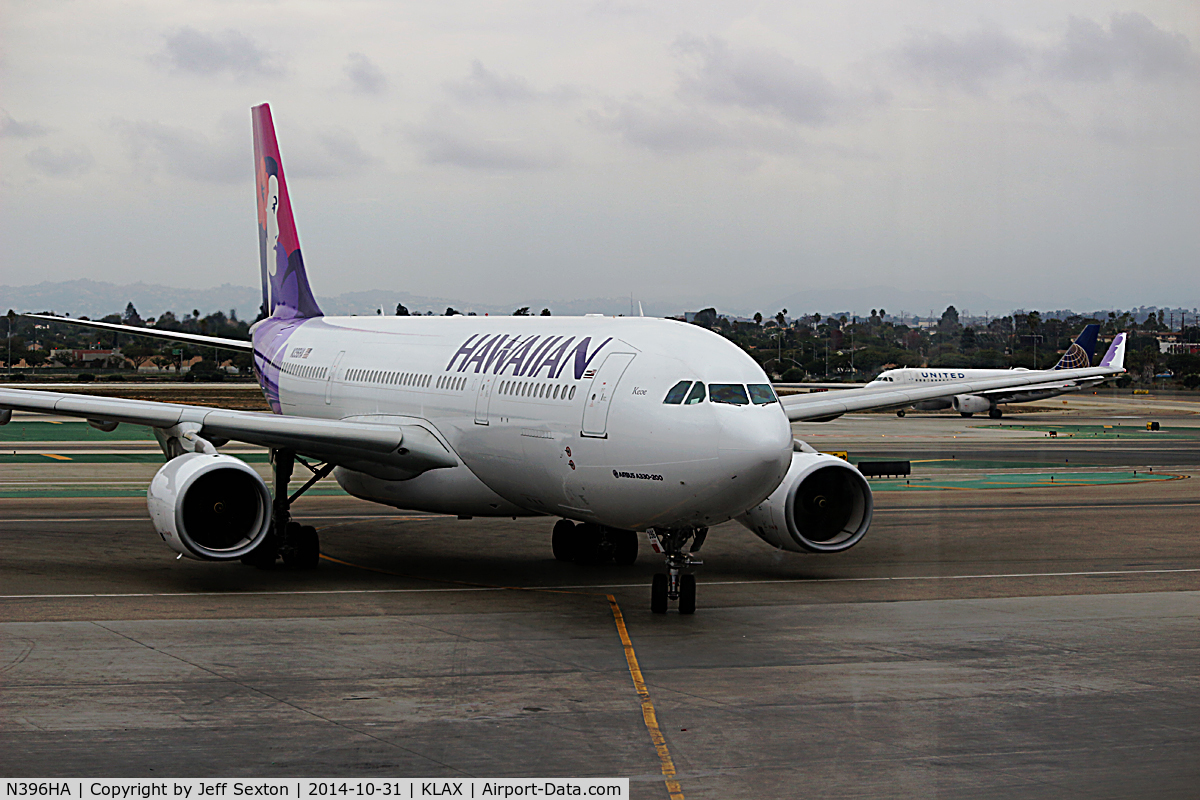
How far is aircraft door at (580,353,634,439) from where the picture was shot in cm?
1680

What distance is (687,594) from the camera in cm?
1748

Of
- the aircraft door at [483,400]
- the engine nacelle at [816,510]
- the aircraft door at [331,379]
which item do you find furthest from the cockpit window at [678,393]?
the aircraft door at [331,379]

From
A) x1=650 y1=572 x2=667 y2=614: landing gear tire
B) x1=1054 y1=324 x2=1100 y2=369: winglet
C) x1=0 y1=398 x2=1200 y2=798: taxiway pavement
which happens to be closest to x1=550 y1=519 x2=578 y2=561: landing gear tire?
x1=0 y1=398 x2=1200 y2=798: taxiway pavement

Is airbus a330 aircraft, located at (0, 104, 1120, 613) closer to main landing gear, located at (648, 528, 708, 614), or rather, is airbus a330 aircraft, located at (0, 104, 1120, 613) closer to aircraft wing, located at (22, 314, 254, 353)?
main landing gear, located at (648, 528, 708, 614)

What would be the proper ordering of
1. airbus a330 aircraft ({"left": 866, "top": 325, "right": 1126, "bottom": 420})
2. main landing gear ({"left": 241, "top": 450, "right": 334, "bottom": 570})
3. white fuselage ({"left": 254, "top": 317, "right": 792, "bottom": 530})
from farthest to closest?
1. airbus a330 aircraft ({"left": 866, "top": 325, "right": 1126, "bottom": 420})
2. main landing gear ({"left": 241, "top": 450, "right": 334, "bottom": 570})
3. white fuselage ({"left": 254, "top": 317, "right": 792, "bottom": 530})

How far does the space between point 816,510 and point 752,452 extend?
5622 mm

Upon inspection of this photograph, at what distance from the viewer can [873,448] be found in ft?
160

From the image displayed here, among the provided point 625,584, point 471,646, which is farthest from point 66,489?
point 471,646

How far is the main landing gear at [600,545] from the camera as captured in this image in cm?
2181

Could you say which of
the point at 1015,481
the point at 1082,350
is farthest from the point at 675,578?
the point at 1082,350

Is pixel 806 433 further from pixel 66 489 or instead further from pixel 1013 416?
pixel 66 489

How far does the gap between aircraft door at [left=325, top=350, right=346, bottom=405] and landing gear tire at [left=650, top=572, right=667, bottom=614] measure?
34.6ft

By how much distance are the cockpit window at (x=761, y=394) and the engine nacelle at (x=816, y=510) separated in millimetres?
3834

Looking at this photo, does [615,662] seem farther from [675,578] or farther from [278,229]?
[278,229]
